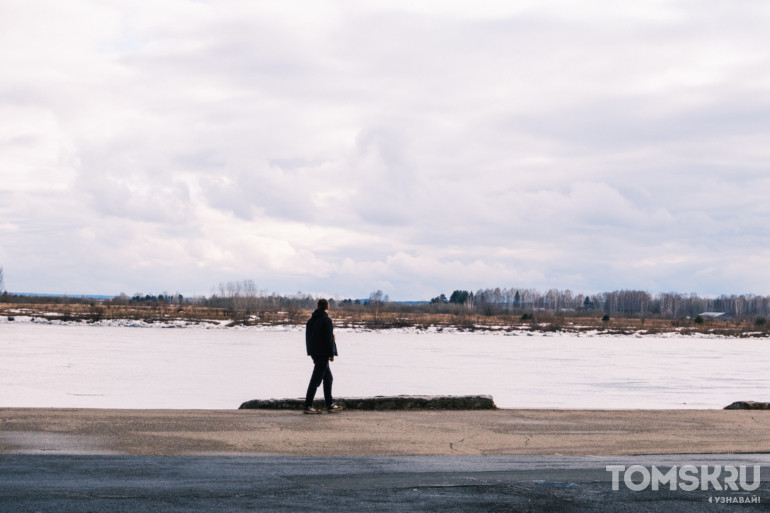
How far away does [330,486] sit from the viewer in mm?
9195

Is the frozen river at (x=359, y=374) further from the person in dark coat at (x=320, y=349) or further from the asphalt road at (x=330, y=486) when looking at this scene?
the asphalt road at (x=330, y=486)

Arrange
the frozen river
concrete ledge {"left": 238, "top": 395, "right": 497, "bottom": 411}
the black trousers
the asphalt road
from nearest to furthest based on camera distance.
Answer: the asphalt road
the black trousers
concrete ledge {"left": 238, "top": 395, "right": 497, "bottom": 411}
the frozen river

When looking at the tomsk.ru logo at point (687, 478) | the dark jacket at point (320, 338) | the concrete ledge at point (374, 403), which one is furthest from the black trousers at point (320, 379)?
the tomsk.ru logo at point (687, 478)

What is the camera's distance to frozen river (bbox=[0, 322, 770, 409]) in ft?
84.7

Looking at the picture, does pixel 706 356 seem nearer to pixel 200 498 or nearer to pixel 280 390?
pixel 280 390

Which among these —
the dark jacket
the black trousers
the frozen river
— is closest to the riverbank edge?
the black trousers

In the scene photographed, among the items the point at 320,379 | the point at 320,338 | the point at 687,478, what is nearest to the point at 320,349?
the point at 320,338

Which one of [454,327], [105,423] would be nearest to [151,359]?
[105,423]

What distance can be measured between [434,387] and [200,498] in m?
21.9

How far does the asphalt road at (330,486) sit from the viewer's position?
816 centimetres

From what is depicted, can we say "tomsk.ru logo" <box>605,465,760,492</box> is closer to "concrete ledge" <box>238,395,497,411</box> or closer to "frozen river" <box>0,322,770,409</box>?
"concrete ledge" <box>238,395,497,411</box>

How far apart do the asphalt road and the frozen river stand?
39.6 feet

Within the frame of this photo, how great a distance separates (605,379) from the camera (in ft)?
115

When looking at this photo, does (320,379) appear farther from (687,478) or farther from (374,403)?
(687,478)
